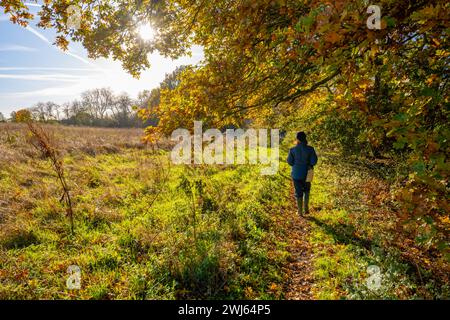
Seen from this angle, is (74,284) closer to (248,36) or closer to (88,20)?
(248,36)

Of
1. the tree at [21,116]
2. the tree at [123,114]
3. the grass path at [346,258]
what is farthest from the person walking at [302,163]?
the tree at [123,114]

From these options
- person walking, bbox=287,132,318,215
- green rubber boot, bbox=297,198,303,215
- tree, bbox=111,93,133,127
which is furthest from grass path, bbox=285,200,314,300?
tree, bbox=111,93,133,127

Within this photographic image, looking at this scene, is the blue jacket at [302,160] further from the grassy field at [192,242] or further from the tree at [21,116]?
the tree at [21,116]

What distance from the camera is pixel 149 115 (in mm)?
5504

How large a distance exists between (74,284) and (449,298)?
5.58 meters

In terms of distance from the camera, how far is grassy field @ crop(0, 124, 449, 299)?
455cm

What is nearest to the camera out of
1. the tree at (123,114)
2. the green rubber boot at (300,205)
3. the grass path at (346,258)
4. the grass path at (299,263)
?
the grass path at (346,258)

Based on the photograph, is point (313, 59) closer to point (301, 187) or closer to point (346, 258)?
point (346, 258)

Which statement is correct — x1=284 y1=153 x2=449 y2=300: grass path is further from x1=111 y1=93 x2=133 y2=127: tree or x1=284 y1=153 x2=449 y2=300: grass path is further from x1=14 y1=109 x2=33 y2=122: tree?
x1=111 y1=93 x2=133 y2=127: tree

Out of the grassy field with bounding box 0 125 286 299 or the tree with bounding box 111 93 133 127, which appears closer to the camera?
the grassy field with bounding box 0 125 286 299

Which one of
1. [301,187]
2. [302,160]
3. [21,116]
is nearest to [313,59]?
[302,160]

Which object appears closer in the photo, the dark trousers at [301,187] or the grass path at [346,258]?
the grass path at [346,258]

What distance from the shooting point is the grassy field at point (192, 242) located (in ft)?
14.9
